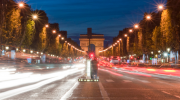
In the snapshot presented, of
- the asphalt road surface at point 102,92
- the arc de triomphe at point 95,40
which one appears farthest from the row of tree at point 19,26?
the arc de triomphe at point 95,40

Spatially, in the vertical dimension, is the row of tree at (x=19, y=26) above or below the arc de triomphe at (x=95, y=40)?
below

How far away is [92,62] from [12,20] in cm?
2996

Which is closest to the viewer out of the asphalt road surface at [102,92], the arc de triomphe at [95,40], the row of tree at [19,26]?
the asphalt road surface at [102,92]

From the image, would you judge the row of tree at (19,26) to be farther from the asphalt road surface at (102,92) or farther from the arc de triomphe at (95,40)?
the arc de triomphe at (95,40)

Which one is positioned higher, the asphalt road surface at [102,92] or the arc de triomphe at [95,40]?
the arc de triomphe at [95,40]

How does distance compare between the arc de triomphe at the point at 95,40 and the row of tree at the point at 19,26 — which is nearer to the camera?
the row of tree at the point at 19,26

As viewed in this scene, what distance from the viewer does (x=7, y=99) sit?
1070 centimetres

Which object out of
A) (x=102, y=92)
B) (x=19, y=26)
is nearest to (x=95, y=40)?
(x=19, y=26)

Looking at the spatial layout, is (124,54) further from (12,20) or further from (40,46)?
(12,20)

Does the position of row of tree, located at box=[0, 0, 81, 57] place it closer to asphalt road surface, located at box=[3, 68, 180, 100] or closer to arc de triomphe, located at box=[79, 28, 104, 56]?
asphalt road surface, located at box=[3, 68, 180, 100]

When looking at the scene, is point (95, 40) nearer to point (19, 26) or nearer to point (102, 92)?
point (19, 26)

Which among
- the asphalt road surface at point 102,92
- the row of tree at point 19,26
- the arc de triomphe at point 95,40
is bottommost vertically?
the asphalt road surface at point 102,92

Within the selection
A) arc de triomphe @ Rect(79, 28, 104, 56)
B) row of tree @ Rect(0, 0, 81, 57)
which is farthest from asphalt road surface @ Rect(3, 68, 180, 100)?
arc de triomphe @ Rect(79, 28, 104, 56)

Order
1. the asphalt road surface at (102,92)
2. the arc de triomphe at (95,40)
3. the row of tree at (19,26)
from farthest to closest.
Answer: the arc de triomphe at (95,40) < the row of tree at (19,26) < the asphalt road surface at (102,92)
